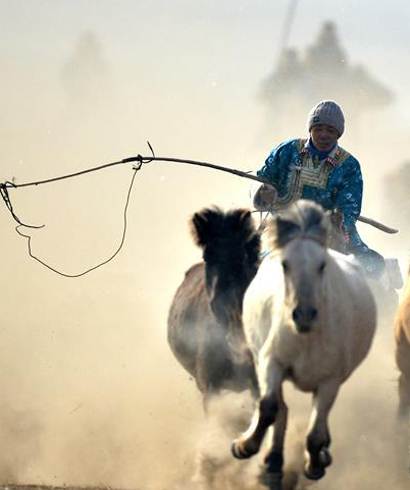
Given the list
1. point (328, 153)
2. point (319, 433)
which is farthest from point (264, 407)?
point (328, 153)

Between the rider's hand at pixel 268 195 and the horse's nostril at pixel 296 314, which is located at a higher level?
the rider's hand at pixel 268 195

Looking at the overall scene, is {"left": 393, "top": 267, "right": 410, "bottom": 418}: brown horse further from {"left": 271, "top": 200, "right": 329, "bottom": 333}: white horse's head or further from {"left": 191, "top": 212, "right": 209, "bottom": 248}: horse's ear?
{"left": 271, "top": 200, "right": 329, "bottom": 333}: white horse's head

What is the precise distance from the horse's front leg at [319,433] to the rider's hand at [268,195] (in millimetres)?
2609

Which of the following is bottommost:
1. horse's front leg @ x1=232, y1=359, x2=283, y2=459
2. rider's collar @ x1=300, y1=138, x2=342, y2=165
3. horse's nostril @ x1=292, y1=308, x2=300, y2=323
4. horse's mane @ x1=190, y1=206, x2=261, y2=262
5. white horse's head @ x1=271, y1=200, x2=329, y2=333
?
horse's front leg @ x1=232, y1=359, x2=283, y2=459

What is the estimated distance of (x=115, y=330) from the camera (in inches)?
639

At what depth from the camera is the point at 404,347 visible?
10.8 metres

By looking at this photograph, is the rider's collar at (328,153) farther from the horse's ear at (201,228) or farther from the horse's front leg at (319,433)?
the horse's front leg at (319,433)

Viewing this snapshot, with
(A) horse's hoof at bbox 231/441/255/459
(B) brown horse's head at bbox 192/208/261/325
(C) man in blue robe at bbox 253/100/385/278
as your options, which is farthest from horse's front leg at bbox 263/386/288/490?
(C) man in blue robe at bbox 253/100/385/278

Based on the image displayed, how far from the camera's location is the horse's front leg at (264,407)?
7.93 m

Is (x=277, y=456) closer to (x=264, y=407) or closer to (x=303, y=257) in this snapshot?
(x=264, y=407)

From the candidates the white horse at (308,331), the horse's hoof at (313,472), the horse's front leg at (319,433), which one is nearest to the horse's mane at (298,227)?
the white horse at (308,331)

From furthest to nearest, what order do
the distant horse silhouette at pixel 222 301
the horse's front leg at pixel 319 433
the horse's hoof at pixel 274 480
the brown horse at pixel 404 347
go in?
the brown horse at pixel 404 347, the distant horse silhouette at pixel 222 301, the horse's hoof at pixel 274 480, the horse's front leg at pixel 319 433

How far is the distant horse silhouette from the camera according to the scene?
30.7 feet

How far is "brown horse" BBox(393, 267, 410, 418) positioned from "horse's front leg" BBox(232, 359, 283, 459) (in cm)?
268
